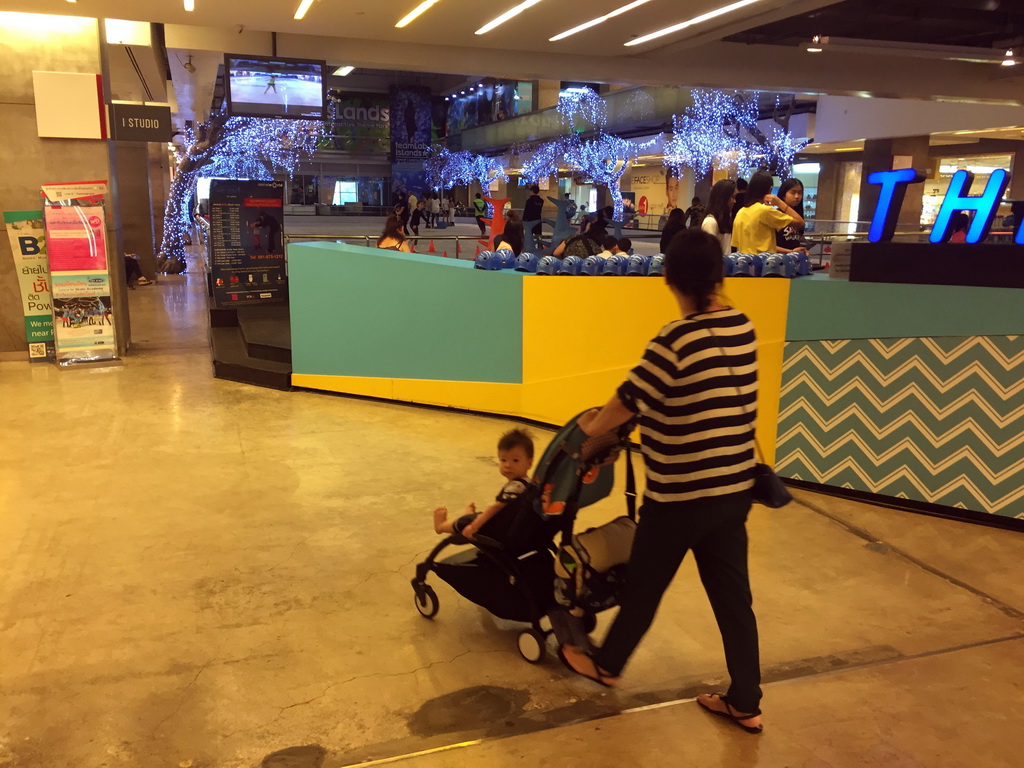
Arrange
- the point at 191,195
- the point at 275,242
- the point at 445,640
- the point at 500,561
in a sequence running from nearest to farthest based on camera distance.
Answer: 1. the point at 500,561
2. the point at 445,640
3. the point at 275,242
4. the point at 191,195

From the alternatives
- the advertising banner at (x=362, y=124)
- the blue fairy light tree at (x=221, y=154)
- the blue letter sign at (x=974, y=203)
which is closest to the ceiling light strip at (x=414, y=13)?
the blue letter sign at (x=974, y=203)

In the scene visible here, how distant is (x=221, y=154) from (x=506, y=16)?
45.6 ft

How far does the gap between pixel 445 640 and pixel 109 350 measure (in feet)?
21.0

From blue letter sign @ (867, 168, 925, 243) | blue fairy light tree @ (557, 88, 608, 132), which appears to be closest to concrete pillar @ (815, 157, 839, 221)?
blue fairy light tree @ (557, 88, 608, 132)

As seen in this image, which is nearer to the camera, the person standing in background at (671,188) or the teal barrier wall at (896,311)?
the teal barrier wall at (896,311)

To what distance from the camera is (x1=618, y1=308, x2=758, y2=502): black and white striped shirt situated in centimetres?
226

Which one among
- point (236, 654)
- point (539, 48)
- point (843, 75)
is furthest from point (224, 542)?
point (843, 75)

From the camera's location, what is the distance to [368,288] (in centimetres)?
646

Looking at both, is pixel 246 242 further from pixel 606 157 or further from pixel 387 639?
pixel 606 157

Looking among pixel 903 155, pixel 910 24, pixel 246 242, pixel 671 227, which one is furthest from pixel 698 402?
pixel 903 155

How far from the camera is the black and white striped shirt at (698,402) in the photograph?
88.8 inches

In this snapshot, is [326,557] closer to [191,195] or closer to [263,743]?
[263,743]

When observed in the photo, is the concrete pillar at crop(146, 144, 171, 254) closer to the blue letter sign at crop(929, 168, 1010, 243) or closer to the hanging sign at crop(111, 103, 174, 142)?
the hanging sign at crop(111, 103, 174, 142)

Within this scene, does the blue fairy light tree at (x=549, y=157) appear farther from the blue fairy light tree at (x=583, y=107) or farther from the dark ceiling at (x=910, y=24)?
the dark ceiling at (x=910, y=24)
